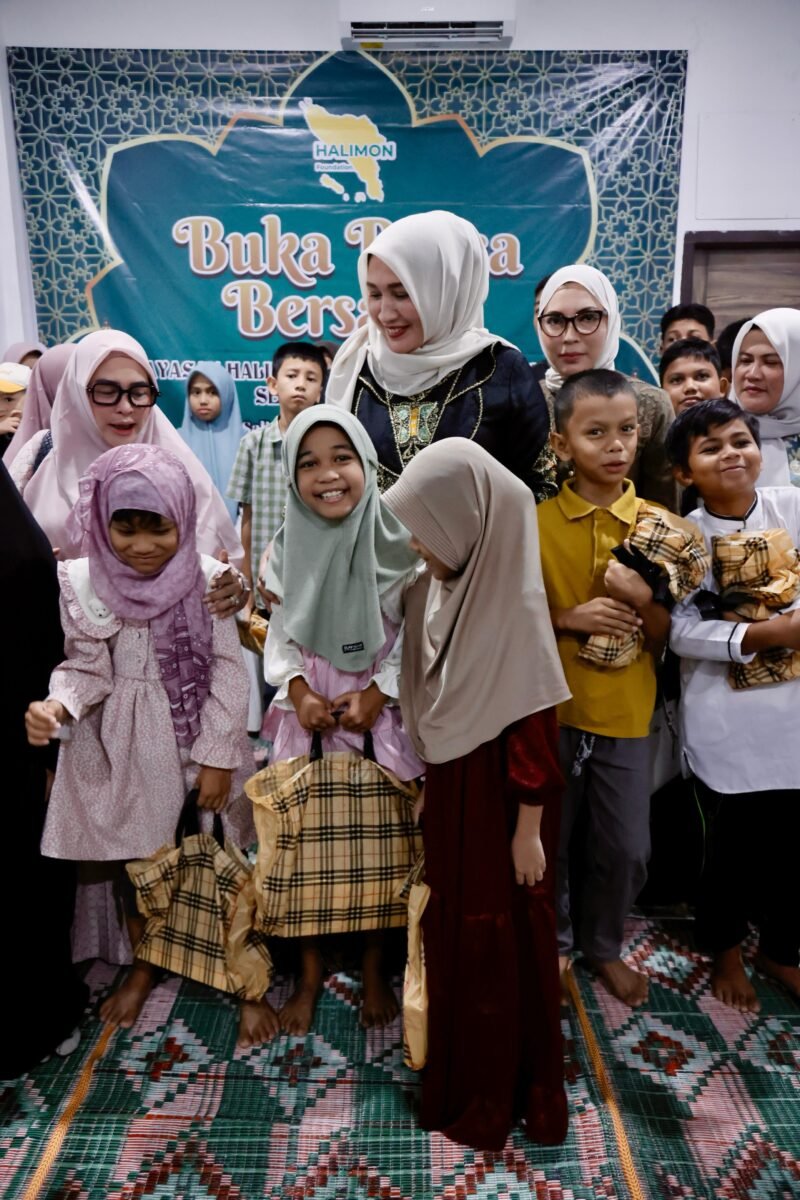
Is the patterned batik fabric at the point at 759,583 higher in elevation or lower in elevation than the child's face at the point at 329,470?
lower

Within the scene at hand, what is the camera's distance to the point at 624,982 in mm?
1881

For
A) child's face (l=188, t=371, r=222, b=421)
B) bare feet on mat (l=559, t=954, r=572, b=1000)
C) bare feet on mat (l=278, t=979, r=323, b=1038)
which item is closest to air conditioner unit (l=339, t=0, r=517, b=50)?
child's face (l=188, t=371, r=222, b=421)

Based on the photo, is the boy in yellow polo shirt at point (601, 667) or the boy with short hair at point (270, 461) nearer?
the boy in yellow polo shirt at point (601, 667)

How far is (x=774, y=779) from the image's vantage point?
1776 millimetres

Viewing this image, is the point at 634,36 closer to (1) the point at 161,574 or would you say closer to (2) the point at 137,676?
(1) the point at 161,574

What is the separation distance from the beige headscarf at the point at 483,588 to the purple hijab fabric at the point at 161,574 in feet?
1.66

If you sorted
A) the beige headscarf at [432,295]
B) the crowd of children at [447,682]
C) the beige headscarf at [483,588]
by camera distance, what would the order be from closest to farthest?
the beige headscarf at [483,588]
the crowd of children at [447,682]
the beige headscarf at [432,295]

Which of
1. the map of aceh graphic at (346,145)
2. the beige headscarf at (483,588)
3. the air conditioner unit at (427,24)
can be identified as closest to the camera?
the beige headscarf at (483,588)

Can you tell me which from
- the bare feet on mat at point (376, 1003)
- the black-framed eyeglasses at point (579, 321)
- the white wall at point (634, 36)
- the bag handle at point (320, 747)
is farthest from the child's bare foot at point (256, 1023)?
the white wall at point (634, 36)

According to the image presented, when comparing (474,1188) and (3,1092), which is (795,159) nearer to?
(474,1188)

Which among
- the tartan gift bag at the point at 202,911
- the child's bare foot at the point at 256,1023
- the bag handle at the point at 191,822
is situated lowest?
the child's bare foot at the point at 256,1023

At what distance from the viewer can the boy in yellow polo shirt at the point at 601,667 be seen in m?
1.65

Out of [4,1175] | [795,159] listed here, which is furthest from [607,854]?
[795,159]

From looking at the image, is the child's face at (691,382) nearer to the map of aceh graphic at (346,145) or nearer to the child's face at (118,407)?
the child's face at (118,407)
